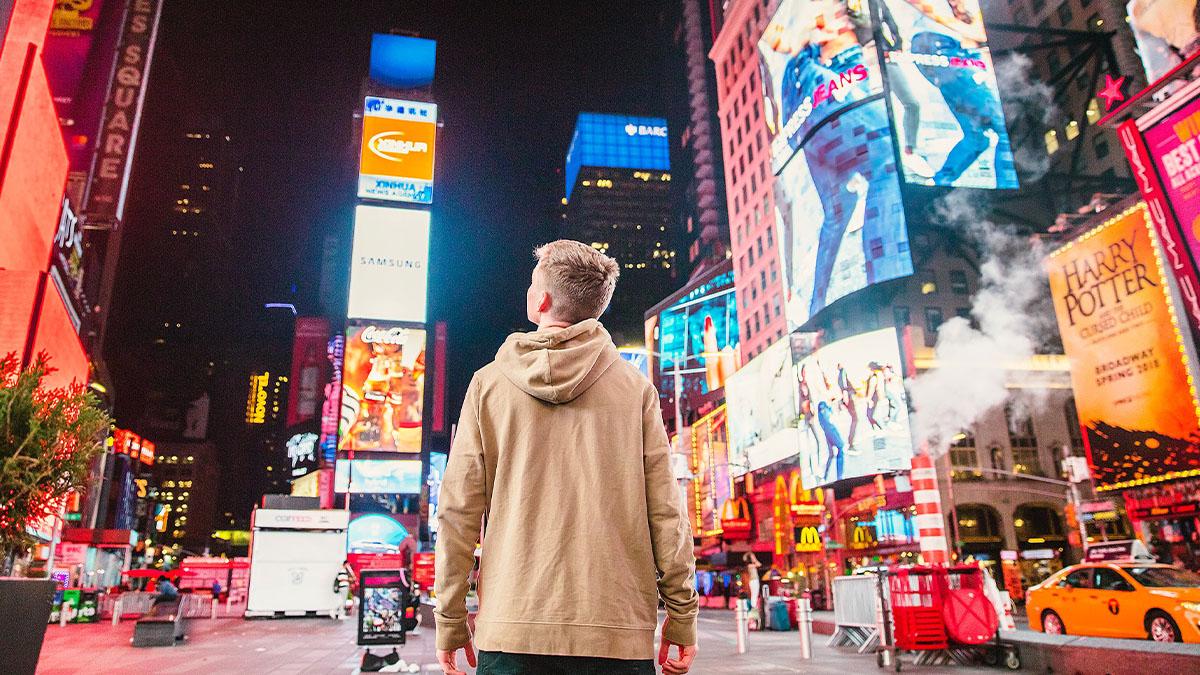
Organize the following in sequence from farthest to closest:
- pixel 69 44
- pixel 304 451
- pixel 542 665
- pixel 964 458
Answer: pixel 304 451, pixel 964 458, pixel 69 44, pixel 542 665

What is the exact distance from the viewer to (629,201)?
15025 cm

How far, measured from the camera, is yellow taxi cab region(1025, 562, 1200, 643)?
11.3m

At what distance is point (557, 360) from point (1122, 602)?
14.3m

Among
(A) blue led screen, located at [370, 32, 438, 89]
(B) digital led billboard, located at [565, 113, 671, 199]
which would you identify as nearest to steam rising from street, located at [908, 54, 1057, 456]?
(A) blue led screen, located at [370, 32, 438, 89]

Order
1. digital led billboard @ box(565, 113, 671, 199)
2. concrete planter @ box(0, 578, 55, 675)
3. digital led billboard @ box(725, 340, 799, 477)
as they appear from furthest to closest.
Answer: digital led billboard @ box(565, 113, 671, 199) → digital led billboard @ box(725, 340, 799, 477) → concrete planter @ box(0, 578, 55, 675)

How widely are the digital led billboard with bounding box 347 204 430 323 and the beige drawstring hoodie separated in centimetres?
5637

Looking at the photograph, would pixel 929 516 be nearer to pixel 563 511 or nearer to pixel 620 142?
pixel 563 511

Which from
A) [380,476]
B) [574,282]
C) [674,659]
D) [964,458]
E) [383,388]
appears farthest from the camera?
[383,388]

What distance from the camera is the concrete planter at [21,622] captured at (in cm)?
541

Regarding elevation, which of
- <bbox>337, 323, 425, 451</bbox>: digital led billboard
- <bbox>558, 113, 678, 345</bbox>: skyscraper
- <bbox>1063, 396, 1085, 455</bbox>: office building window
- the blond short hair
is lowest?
the blond short hair

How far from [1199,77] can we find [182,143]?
158101 millimetres

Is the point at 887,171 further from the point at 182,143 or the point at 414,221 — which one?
the point at 182,143

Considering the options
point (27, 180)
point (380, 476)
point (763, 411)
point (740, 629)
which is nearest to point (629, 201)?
point (763, 411)

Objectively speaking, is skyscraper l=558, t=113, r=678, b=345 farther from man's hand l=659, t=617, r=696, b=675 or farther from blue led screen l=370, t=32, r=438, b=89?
man's hand l=659, t=617, r=696, b=675
